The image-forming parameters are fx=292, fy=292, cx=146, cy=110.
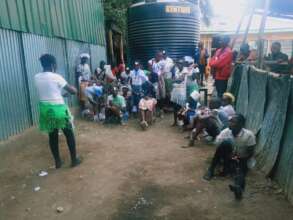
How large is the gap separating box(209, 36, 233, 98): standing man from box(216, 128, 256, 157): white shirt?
3.24m

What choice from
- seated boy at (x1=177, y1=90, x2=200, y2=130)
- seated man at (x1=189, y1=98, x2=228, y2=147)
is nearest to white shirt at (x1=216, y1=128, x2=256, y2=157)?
seated man at (x1=189, y1=98, x2=228, y2=147)

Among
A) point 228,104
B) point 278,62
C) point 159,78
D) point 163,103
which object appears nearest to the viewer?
point 228,104

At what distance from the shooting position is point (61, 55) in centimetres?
806

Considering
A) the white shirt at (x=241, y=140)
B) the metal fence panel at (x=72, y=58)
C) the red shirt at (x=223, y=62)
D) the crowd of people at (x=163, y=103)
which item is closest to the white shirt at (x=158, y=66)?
the crowd of people at (x=163, y=103)

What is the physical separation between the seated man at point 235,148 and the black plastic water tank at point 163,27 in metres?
6.47

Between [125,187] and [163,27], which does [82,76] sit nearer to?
[163,27]

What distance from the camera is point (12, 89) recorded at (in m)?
5.81

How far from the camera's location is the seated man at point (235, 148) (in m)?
3.94

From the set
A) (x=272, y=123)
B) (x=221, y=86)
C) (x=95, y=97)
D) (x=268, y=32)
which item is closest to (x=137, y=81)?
(x=95, y=97)

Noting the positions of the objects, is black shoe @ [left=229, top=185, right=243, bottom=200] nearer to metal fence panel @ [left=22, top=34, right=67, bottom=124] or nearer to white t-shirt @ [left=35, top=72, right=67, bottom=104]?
white t-shirt @ [left=35, top=72, right=67, bottom=104]

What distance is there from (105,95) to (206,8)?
1535 cm

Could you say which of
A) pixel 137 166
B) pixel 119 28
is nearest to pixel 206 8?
pixel 119 28

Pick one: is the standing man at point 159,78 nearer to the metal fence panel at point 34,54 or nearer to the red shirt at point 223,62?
the red shirt at point 223,62

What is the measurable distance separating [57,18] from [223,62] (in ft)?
14.6
